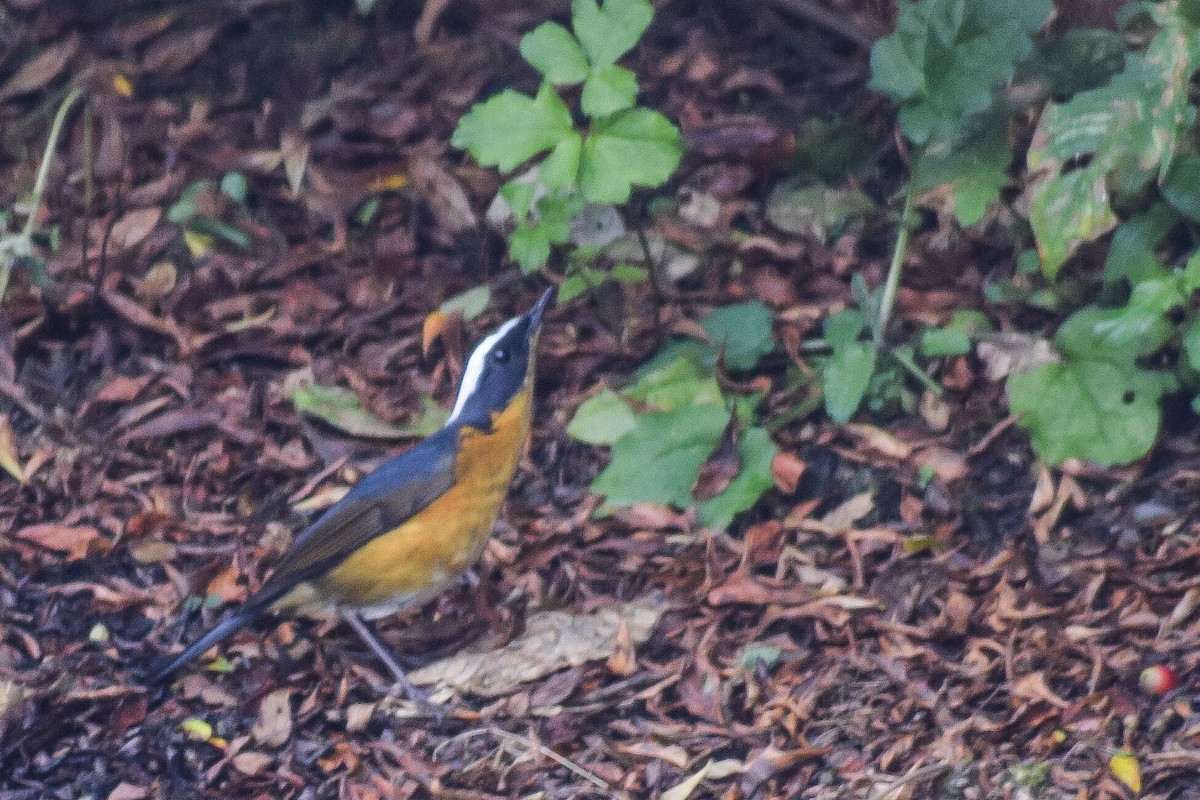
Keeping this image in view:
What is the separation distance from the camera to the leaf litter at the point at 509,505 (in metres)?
4.86

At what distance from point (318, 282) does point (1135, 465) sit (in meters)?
3.49

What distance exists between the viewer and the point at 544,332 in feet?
21.4

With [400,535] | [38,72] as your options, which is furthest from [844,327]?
[38,72]

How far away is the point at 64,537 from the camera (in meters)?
5.80

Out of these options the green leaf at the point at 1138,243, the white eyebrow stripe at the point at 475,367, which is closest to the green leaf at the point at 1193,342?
the green leaf at the point at 1138,243

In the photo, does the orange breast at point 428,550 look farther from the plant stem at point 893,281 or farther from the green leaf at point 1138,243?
the green leaf at point 1138,243

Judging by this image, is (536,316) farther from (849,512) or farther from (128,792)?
(128,792)

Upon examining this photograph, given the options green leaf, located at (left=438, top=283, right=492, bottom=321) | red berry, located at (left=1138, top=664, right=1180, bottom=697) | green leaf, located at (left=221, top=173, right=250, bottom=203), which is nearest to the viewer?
red berry, located at (left=1138, top=664, right=1180, bottom=697)

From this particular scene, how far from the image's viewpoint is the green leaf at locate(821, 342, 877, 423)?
562 cm

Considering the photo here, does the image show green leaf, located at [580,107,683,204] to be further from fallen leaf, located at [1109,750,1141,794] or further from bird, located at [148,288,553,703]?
fallen leaf, located at [1109,750,1141,794]

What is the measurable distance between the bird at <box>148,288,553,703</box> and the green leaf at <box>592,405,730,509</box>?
405 mm

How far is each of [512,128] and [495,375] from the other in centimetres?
92

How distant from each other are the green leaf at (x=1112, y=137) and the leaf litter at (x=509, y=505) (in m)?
0.53

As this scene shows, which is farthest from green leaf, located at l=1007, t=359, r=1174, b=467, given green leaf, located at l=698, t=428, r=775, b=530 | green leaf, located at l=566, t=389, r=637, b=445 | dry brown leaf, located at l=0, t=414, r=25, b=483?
dry brown leaf, located at l=0, t=414, r=25, b=483
